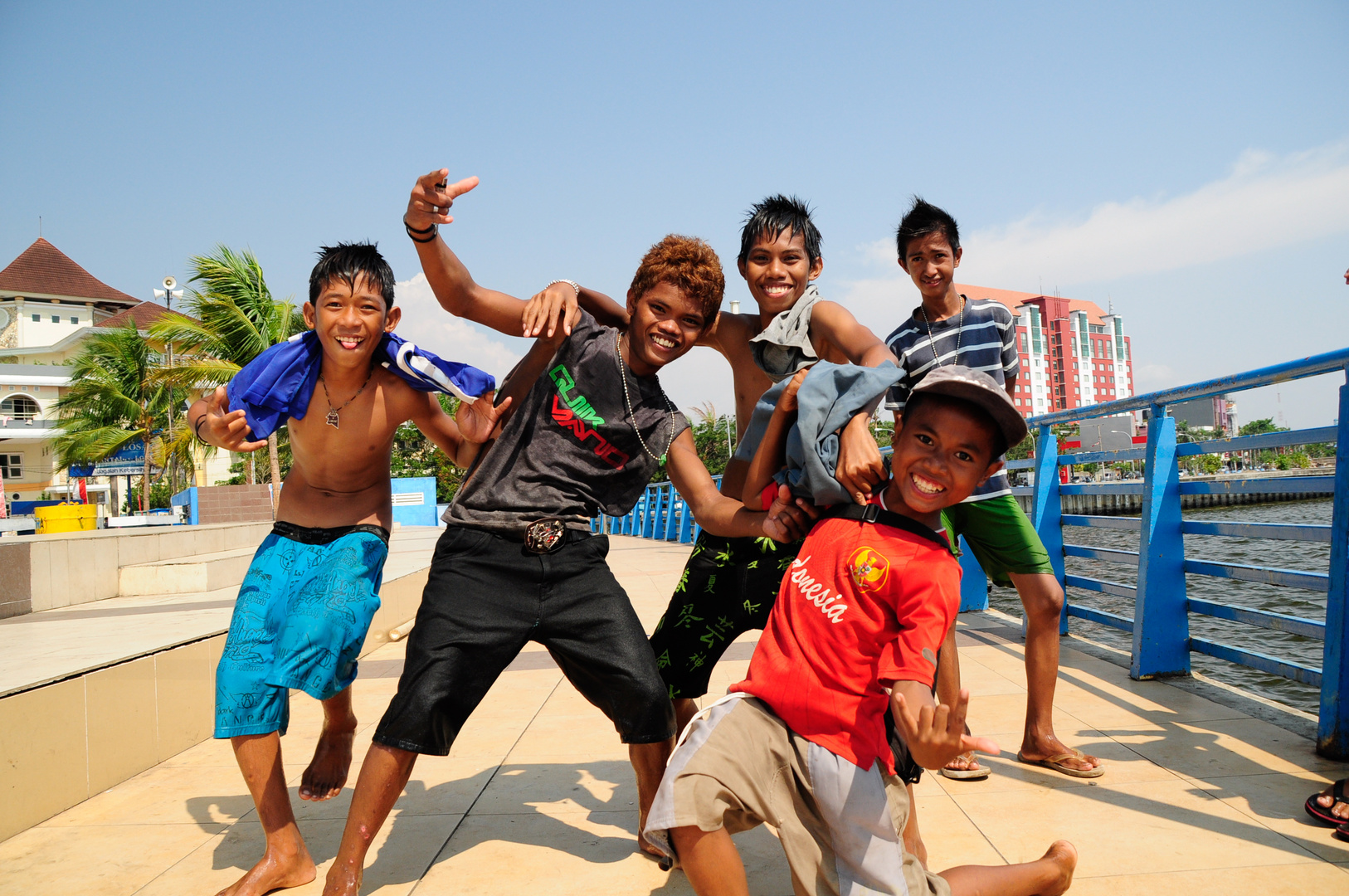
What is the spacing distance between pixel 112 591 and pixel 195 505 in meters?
16.8

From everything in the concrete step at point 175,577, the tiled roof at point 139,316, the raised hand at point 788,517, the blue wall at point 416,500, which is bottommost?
the blue wall at point 416,500

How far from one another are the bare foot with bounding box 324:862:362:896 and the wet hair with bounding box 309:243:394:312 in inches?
67.9

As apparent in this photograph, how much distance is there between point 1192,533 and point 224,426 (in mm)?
4255

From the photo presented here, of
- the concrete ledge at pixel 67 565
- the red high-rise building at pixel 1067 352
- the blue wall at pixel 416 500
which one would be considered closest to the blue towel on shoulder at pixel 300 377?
the concrete ledge at pixel 67 565

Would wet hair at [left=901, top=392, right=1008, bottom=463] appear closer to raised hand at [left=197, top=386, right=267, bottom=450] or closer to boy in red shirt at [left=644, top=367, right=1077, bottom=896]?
boy in red shirt at [left=644, top=367, right=1077, bottom=896]

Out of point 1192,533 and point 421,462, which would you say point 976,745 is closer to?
point 1192,533

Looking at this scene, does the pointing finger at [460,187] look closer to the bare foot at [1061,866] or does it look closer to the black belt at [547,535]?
the black belt at [547,535]

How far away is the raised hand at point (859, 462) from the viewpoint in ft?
6.59

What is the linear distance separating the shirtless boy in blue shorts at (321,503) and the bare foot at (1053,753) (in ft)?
7.97

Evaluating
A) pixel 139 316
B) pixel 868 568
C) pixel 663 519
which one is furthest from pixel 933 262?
pixel 139 316

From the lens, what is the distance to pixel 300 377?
2.73 meters

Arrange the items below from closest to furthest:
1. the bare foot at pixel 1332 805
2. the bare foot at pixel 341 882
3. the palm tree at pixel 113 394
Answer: the bare foot at pixel 341 882 → the bare foot at pixel 1332 805 → the palm tree at pixel 113 394

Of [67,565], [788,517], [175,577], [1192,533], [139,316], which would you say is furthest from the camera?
[139,316]

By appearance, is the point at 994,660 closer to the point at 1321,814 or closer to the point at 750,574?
the point at 1321,814
